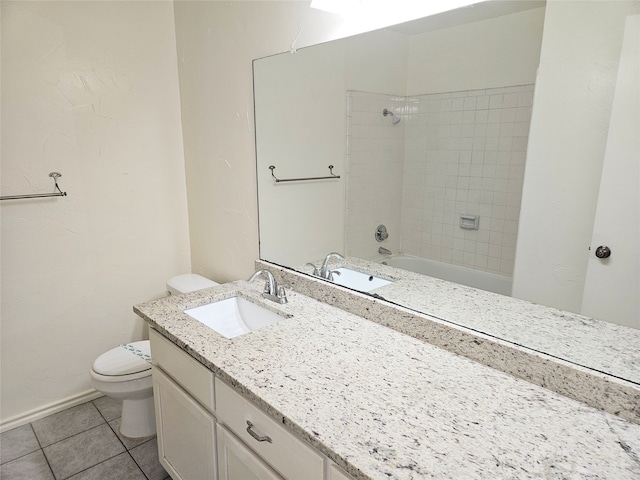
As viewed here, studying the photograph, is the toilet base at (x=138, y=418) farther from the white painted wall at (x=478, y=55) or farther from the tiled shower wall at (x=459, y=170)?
the white painted wall at (x=478, y=55)

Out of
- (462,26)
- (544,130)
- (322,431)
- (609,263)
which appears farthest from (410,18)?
(322,431)

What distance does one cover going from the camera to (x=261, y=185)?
2.03 meters

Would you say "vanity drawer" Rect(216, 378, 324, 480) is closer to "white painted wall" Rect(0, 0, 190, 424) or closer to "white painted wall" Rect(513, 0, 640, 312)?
"white painted wall" Rect(513, 0, 640, 312)

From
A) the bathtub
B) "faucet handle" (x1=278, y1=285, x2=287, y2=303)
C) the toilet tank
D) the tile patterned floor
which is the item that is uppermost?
the bathtub

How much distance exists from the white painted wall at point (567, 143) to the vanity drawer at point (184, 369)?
3.35 feet

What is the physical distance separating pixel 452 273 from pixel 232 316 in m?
0.97

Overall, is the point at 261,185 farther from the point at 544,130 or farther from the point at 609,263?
the point at 609,263

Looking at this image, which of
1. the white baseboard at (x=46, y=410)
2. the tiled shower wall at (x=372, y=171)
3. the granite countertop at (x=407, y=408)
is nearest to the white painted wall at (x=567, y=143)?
the granite countertop at (x=407, y=408)

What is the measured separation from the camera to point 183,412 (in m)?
1.55

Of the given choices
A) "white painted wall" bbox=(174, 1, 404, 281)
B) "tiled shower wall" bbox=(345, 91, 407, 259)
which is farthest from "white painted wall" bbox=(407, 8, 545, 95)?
"white painted wall" bbox=(174, 1, 404, 281)

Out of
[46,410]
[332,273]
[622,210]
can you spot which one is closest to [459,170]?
[622,210]

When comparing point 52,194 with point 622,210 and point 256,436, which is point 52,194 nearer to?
point 256,436

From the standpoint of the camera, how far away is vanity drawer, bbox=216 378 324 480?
1000mm

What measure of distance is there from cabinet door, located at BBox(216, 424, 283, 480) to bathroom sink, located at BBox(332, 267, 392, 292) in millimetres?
683
